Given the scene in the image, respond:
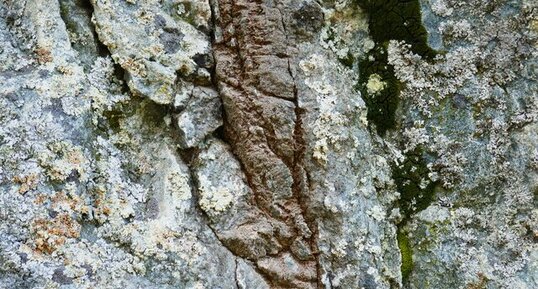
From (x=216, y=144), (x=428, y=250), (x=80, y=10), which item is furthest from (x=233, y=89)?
(x=428, y=250)

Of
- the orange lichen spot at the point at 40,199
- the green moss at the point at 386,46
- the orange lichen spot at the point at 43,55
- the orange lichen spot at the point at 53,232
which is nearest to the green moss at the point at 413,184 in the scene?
the green moss at the point at 386,46

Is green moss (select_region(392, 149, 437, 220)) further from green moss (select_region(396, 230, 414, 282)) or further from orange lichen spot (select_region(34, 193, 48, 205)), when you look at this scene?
orange lichen spot (select_region(34, 193, 48, 205))

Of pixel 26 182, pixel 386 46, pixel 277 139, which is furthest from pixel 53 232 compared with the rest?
pixel 386 46

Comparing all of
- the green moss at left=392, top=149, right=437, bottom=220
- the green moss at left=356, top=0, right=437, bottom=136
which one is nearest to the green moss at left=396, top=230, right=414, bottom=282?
the green moss at left=392, top=149, right=437, bottom=220

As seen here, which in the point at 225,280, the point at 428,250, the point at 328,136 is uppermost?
the point at 328,136

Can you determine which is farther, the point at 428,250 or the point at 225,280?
the point at 428,250

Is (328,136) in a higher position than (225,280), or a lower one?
higher

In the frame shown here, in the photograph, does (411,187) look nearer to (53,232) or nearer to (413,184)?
(413,184)

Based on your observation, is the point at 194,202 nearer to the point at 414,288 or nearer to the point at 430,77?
the point at 414,288
